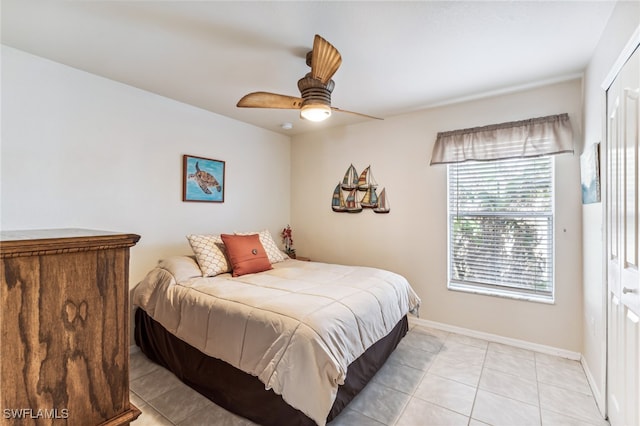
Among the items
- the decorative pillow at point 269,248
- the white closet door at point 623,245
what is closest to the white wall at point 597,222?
the white closet door at point 623,245

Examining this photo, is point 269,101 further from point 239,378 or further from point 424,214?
point 424,214

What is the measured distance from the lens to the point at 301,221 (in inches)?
175

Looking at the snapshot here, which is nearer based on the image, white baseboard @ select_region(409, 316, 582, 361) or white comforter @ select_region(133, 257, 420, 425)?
white comforter @ select_region(133, 257, 420, 425)

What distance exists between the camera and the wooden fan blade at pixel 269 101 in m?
2.25

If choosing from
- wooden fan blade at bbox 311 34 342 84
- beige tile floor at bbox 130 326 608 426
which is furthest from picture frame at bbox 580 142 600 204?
wooden fan blade at bbox 311 34 342 84

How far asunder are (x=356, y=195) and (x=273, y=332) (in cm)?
245

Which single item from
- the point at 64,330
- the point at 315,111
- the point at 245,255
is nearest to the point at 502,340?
the point at 245,255

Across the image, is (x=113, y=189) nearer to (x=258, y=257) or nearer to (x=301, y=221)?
(x=258, y=257)

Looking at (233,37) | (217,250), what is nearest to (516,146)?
(233,37)

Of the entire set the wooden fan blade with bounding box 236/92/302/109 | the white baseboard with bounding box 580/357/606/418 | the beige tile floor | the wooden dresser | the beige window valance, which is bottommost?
the beige tile floor

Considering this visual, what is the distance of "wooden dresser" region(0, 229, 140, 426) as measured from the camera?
1.81 feet

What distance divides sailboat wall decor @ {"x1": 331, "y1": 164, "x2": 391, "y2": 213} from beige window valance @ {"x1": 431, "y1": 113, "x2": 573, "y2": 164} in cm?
77

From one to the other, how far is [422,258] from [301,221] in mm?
1819

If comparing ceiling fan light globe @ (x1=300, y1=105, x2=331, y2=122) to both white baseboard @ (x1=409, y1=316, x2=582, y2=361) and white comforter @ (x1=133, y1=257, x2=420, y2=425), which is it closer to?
white comforter @ (x1=133, y1=257, x2=420, y2=425)
